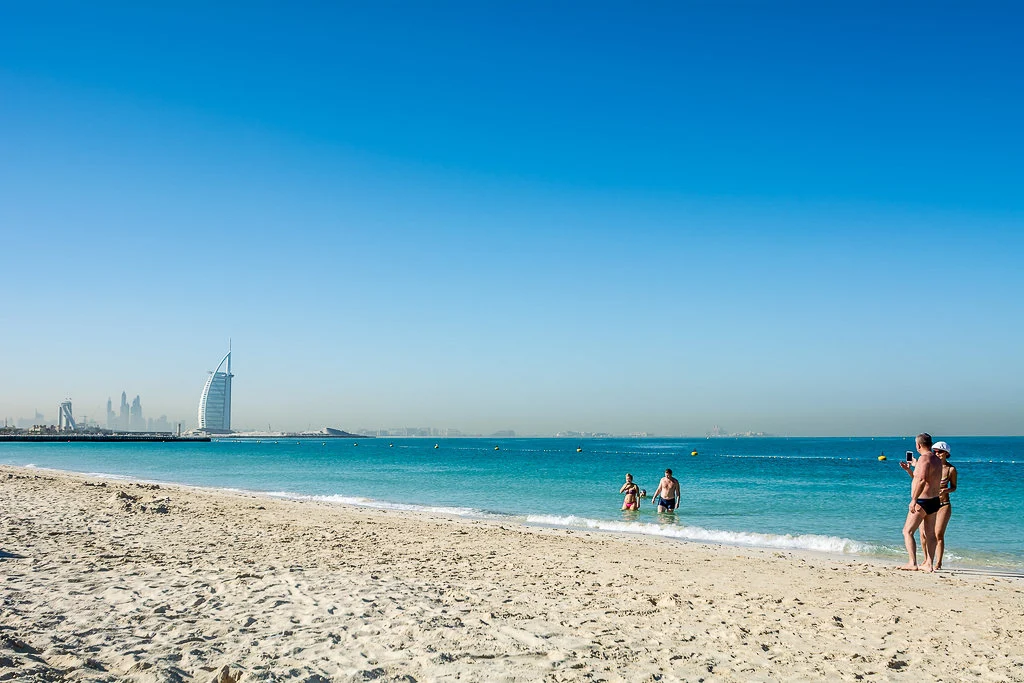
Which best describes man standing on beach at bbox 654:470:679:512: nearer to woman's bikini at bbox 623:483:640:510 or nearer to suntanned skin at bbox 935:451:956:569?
woman's bikini at bbox 623:483:640:510

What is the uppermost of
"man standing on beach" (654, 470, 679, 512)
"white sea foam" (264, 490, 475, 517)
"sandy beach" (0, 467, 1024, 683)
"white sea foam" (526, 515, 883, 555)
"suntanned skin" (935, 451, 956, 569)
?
"suntanned skin" (935, 451, 956, 569)

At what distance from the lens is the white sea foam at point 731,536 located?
1409 centimetres

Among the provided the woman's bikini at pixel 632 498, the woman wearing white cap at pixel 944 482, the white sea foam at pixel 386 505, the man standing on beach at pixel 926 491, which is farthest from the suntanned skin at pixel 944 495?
the white sea foam at pixel 386 505

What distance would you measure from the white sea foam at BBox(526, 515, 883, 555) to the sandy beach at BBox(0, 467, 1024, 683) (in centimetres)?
264

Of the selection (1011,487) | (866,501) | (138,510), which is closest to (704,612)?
(138,510)

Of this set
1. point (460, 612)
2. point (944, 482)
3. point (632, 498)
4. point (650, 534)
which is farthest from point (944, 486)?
point (632, 498)

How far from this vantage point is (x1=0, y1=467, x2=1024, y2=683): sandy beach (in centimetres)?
513

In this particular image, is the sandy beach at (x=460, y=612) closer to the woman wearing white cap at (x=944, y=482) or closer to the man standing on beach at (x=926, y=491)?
the man standing on beach at (x=926, y=491)

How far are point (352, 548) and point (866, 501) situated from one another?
22.3 metres

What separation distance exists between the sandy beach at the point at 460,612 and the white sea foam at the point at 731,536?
2643 millimetres

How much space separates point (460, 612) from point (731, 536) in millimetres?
10386

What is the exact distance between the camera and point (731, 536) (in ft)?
50.6

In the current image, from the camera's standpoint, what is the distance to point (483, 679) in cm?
488

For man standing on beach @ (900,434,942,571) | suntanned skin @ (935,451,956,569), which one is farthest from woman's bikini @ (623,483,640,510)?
man standing on beach @ (900,434,942,571)
